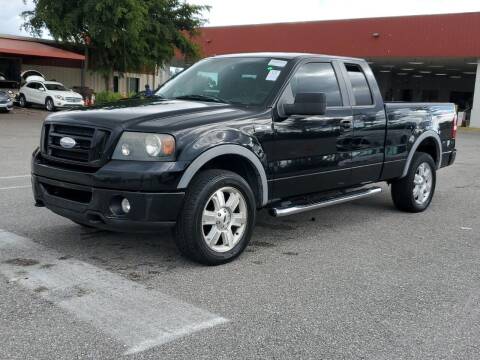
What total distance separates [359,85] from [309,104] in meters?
1.56

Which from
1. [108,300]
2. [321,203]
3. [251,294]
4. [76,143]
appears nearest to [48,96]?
[321,203]

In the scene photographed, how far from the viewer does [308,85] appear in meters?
5.65

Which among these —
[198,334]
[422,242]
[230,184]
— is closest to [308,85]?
[230,184]

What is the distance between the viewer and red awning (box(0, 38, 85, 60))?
31562 millimetres

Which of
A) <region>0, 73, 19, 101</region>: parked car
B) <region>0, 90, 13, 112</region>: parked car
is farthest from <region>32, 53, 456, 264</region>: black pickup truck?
<region>0, 73, 19, 101</region>: parked car

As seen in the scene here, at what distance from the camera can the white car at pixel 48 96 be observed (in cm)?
2869

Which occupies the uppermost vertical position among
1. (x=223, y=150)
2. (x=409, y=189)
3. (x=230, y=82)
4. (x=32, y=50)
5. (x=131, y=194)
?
(x=32, y=50)

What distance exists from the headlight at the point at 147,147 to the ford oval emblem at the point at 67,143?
1.64 feet

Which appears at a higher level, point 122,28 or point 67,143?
point 122,28

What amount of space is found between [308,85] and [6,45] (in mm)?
31559

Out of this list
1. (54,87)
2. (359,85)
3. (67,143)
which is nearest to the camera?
(67,143)

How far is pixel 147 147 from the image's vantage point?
4277 millimetres

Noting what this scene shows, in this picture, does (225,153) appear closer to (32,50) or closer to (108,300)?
(108,300)

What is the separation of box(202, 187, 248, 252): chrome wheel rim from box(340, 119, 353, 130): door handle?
1.64 meters
